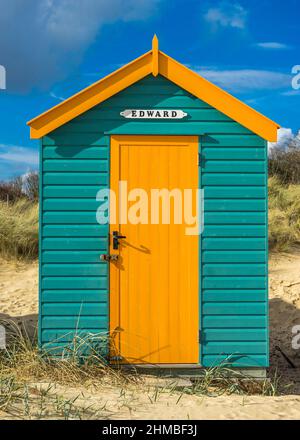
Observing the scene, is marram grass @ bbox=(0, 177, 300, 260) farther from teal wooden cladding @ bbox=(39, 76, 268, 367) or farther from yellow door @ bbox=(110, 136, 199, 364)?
yellow door @ bbox=(110, 136, 199, 364)

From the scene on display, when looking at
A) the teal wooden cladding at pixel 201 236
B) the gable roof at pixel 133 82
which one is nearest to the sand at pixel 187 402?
the teal wooden cladding at pixel 201 236

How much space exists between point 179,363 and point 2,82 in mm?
3912

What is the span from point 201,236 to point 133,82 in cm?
192

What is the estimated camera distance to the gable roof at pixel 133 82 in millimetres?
6492

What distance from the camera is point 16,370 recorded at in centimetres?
622

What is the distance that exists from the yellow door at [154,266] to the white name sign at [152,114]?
0.24 metres

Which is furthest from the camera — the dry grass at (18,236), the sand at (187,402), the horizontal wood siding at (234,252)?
the dry grass at (18,236)

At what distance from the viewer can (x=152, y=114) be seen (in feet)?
21.5

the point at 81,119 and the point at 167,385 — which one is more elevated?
the point at 81,119

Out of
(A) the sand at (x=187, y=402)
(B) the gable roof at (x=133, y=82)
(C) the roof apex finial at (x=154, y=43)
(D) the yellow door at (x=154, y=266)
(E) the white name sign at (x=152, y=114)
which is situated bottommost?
(A) the sand at (x=187, y=402)

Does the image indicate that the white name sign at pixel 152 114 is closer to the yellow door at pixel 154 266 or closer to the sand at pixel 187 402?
the yellow door at pixel 154 266

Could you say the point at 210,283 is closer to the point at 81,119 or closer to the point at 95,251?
the point at 95,251

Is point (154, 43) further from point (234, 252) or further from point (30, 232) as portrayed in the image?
point (30, 232)
